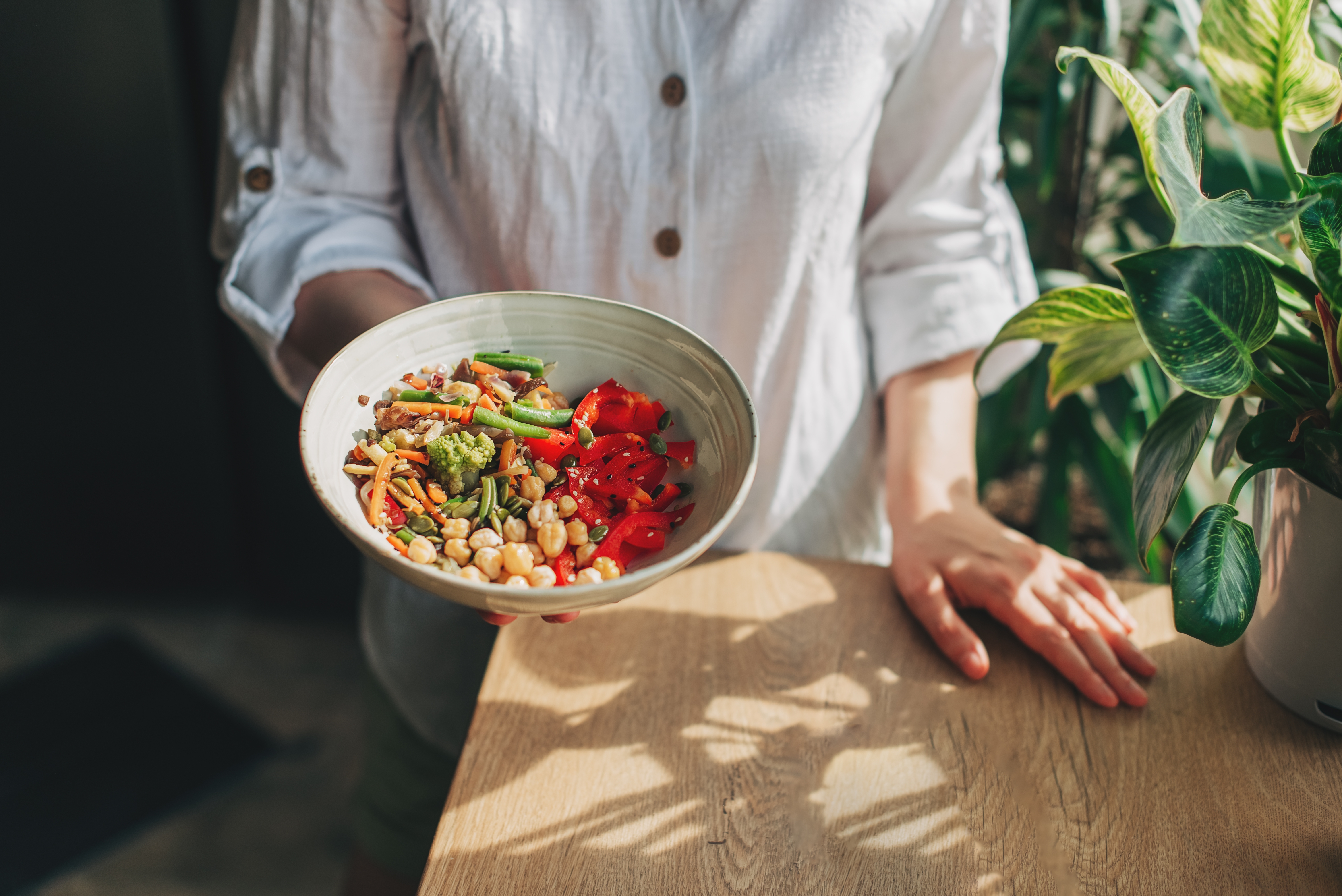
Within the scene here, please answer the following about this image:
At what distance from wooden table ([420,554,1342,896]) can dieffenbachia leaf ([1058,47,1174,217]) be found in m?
0.51

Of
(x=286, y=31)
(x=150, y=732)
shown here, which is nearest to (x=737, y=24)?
(x=286, y=31)

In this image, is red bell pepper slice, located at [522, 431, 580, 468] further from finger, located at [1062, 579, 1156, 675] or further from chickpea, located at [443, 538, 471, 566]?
finger, located at [1062, 579, 1156, 675]

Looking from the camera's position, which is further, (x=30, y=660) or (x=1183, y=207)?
(x=30, y=660)

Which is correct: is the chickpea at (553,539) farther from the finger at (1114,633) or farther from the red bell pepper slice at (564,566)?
the finger at (1114,633)

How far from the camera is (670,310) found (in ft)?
3.89

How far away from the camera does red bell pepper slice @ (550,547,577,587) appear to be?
2.58 feet

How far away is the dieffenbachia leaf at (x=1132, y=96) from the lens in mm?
745

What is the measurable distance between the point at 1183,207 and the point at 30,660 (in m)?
2.97

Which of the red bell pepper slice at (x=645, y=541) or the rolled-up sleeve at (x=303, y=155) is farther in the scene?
the rolled-up sleeve at (x=303, y=155)

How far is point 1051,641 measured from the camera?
961 millimetres

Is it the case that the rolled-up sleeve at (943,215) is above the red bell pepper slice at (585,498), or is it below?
above

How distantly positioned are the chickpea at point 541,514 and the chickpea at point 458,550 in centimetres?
6

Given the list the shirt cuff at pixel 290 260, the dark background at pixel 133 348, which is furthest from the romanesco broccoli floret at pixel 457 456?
the dark background at pixel 133 348

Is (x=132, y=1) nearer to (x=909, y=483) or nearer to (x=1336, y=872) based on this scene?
(x=909, y=483)
